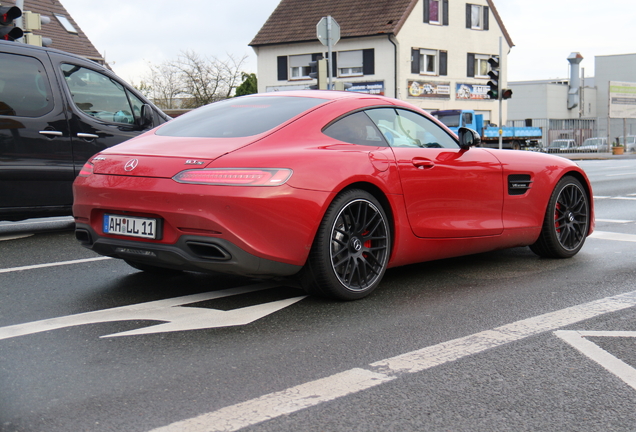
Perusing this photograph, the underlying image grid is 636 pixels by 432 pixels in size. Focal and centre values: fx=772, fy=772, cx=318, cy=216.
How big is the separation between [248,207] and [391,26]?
40173 millimetres

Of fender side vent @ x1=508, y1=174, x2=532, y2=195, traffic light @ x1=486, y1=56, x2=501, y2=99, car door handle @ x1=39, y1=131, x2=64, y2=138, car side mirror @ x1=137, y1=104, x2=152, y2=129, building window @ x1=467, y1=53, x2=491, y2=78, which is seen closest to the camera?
fender side vent @ x1=508, y1=174, x2=532, y2=195

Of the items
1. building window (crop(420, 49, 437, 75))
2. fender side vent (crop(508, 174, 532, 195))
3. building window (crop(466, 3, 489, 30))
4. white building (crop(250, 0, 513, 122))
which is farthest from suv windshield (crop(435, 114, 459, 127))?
fender side vent (crop(508, 174, 532, 195))

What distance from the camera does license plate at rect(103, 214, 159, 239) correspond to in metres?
4.43

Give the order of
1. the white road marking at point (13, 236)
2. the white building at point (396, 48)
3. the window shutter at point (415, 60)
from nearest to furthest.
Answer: the white road marking at point (13, 236) → the white building at point (396, 48) → the window shutter at point (415, 60)

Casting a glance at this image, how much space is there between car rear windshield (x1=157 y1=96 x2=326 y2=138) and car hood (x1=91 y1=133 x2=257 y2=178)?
149 mm

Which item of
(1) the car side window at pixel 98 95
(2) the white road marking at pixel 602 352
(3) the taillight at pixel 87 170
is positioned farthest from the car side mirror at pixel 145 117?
(2) the white road marking at pixel 602 352

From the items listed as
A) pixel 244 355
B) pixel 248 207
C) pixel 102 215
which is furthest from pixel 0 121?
pixel 244 355

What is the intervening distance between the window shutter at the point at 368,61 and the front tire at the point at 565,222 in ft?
124

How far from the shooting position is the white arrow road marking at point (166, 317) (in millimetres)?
4082

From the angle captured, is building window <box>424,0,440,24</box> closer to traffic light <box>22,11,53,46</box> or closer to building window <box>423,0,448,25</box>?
building window <box>423,0,448,25</box>

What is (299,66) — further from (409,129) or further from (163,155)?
(163,155)

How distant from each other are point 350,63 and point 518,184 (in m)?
39.2

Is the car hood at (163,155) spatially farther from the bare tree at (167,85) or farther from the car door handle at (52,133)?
the bare tree at (167,85)

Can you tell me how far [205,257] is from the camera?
14.1 ft
